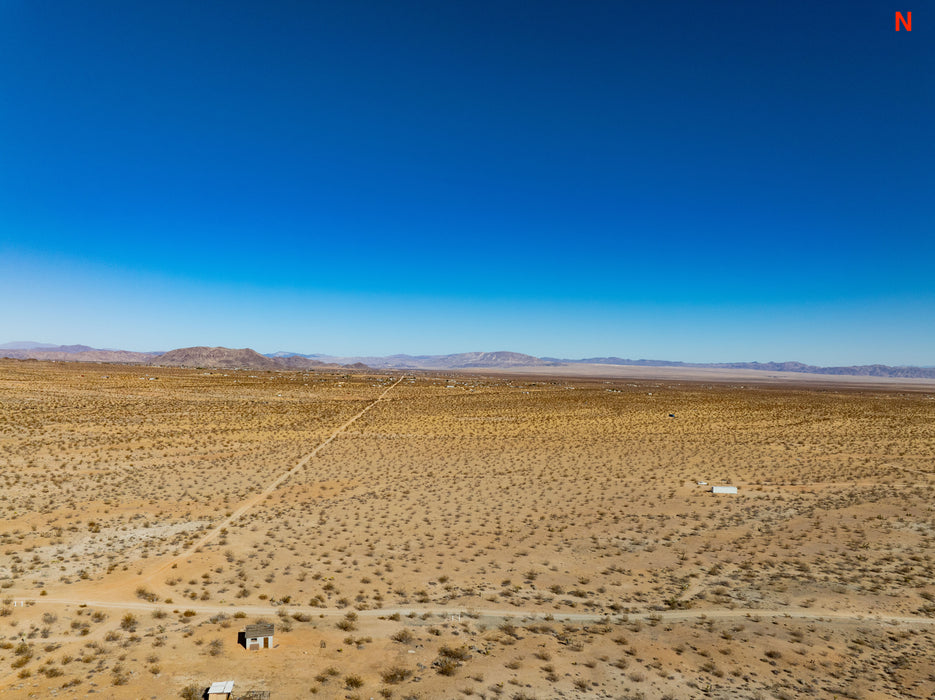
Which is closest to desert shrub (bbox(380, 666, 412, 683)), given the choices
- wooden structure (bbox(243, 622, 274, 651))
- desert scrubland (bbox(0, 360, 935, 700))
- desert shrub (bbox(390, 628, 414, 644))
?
desert scrubland (bbox(0, 360, 935, 700))

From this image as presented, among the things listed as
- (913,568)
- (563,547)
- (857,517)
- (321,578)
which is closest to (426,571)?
(321,578)

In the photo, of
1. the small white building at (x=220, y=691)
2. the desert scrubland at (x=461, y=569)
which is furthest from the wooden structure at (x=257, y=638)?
the small white building at (x=220, y=691)

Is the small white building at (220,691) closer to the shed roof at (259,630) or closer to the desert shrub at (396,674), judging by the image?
the shed roof at (259,630)

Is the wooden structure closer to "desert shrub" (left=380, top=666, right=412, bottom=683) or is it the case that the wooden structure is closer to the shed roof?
the shed roof

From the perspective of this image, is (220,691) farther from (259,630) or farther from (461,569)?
(461,569)

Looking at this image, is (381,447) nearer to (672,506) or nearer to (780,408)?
(672,506)

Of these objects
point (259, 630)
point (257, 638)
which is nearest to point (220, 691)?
point (257, 638)
